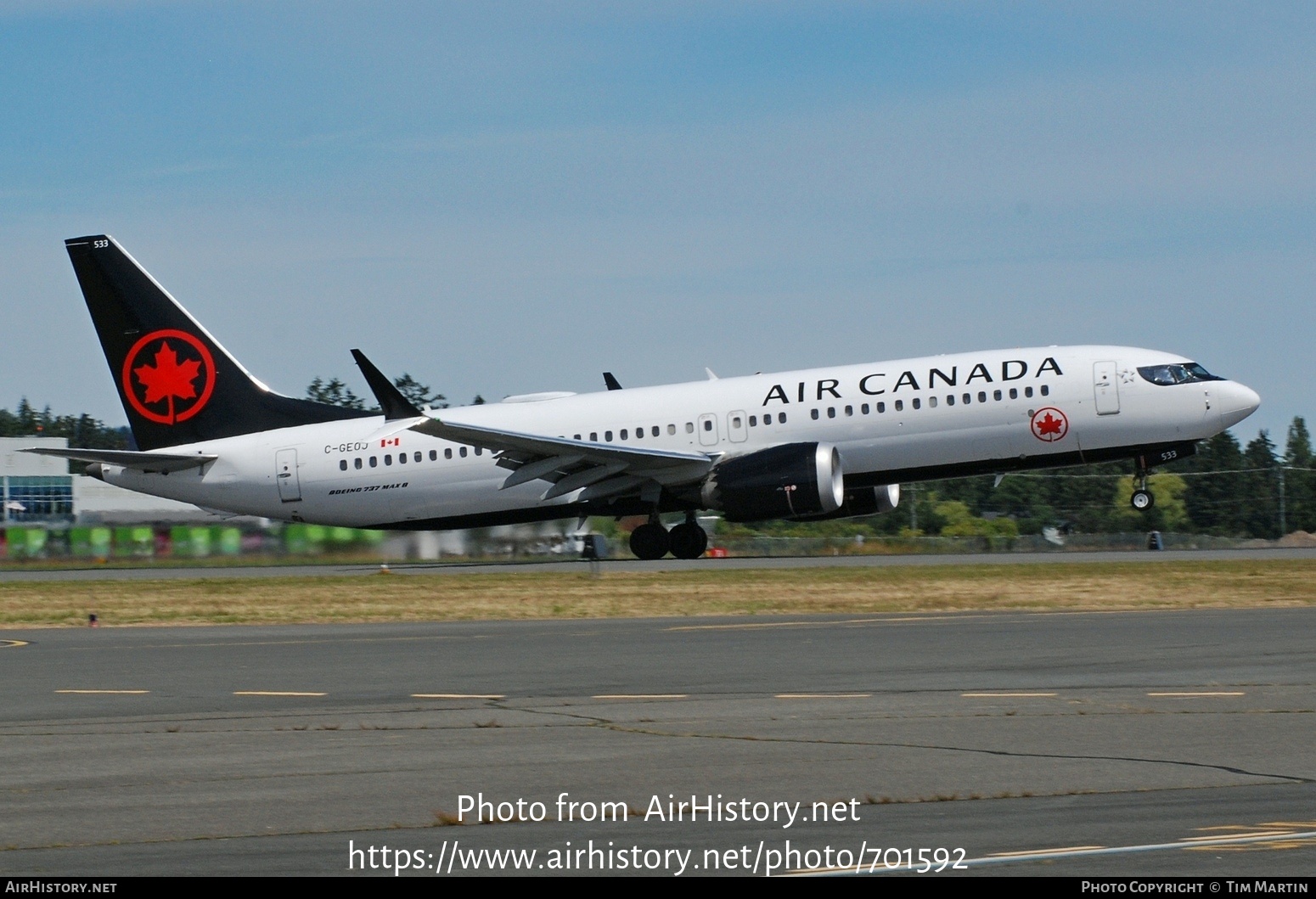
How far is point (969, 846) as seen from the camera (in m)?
7.73

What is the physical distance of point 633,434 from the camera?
35719 mm

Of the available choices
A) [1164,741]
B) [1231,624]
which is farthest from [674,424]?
[1164,741]

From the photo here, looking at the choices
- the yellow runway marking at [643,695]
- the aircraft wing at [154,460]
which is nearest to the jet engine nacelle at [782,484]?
the aircraft wing at [154,460]

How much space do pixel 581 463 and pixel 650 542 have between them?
3023mm

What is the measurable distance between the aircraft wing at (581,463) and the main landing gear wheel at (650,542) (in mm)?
1405

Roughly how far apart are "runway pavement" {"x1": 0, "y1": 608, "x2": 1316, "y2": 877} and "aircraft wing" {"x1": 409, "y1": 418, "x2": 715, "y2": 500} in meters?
14.3

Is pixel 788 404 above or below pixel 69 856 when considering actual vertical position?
above

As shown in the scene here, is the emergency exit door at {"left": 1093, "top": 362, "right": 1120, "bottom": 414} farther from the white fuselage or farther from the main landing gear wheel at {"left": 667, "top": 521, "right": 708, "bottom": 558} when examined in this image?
the main landing gear wheel at {"left": 667, "top": 521, "right": 708, "bottom": 558}

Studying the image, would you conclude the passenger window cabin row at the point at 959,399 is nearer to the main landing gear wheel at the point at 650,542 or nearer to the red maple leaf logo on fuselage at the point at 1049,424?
the red maple leaf logo on fuselage at the point at 1049,424

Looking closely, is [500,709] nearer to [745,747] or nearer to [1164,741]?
[745,747]

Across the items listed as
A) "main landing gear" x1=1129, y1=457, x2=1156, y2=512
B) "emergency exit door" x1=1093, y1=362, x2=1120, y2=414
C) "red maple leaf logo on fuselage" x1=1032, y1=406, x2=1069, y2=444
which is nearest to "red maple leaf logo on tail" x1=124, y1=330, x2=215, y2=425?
"red maple leaf logo on fuselage" x1=1032, y1=406, x2=1069, y2=444

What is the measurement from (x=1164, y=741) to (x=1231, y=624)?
955cm

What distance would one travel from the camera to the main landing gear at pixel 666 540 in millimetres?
36562

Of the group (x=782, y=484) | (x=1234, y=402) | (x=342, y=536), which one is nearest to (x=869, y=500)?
(x=782, y=484)
